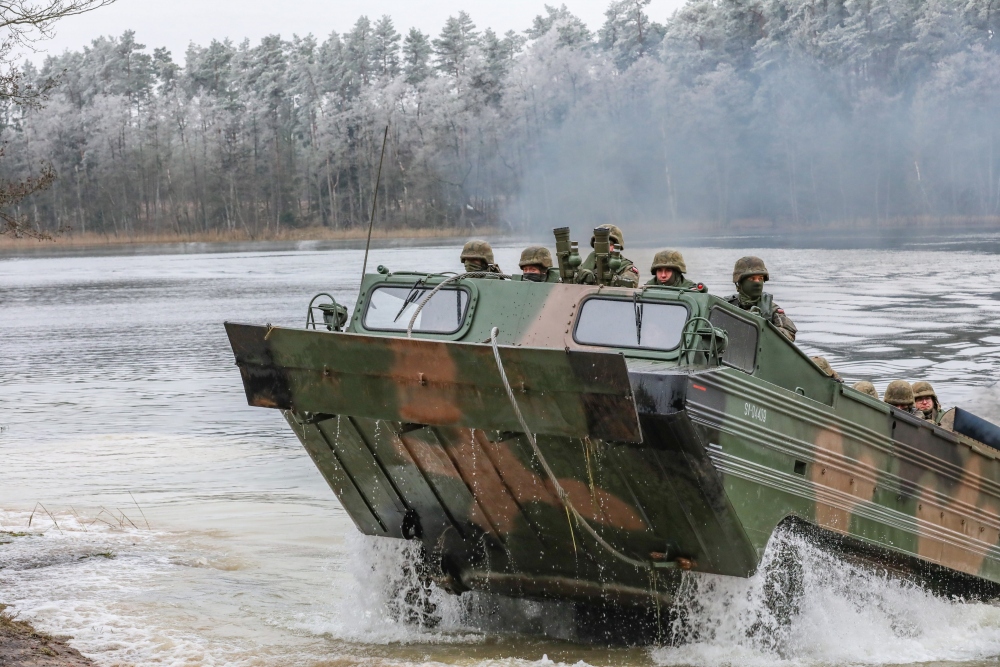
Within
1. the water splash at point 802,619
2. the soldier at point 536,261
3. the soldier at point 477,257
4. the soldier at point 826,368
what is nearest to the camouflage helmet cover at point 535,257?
the soldier at point 536,261

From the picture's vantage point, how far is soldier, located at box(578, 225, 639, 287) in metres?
7.76

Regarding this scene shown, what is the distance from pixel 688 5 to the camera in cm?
6359

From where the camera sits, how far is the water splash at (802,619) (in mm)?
7402

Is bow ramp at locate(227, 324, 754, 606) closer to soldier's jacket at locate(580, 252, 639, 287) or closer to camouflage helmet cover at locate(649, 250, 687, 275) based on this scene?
soldier's jacket at locate(580, 252, 639, 287)

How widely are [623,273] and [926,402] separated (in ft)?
9.71

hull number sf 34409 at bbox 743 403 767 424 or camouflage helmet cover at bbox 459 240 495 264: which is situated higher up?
camouflage helmet cover at bbox 459 240 495 264

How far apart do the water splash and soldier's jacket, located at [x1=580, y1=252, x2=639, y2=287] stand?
1.60 metres

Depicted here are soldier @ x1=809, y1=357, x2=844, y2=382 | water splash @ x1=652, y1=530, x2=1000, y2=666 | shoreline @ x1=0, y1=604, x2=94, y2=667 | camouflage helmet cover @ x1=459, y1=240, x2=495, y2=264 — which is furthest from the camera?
camouflage helmet cover @ x1=459, y1=240, x2=495, y2=264

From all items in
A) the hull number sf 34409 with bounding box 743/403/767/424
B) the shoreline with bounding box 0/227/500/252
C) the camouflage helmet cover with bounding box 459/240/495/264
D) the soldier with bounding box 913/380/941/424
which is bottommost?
the shoreline with bounding box 0/227/500/252

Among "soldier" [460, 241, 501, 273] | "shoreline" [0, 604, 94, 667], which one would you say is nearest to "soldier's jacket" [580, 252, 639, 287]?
"soldier" [460, 241, 501, 273]

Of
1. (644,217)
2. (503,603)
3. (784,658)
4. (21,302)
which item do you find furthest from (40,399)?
(644,217)

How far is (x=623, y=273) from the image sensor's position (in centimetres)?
853

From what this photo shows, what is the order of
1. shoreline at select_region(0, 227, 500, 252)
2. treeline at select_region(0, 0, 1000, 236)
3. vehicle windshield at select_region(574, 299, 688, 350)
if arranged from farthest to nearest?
shoreline at select_region(0, 227, 500, 252)
treeline at select_region(0, 0, 1000, 236)
vehicle windshield at select_region(574, 299, 688, 350)

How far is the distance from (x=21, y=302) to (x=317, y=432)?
28.7 metres
